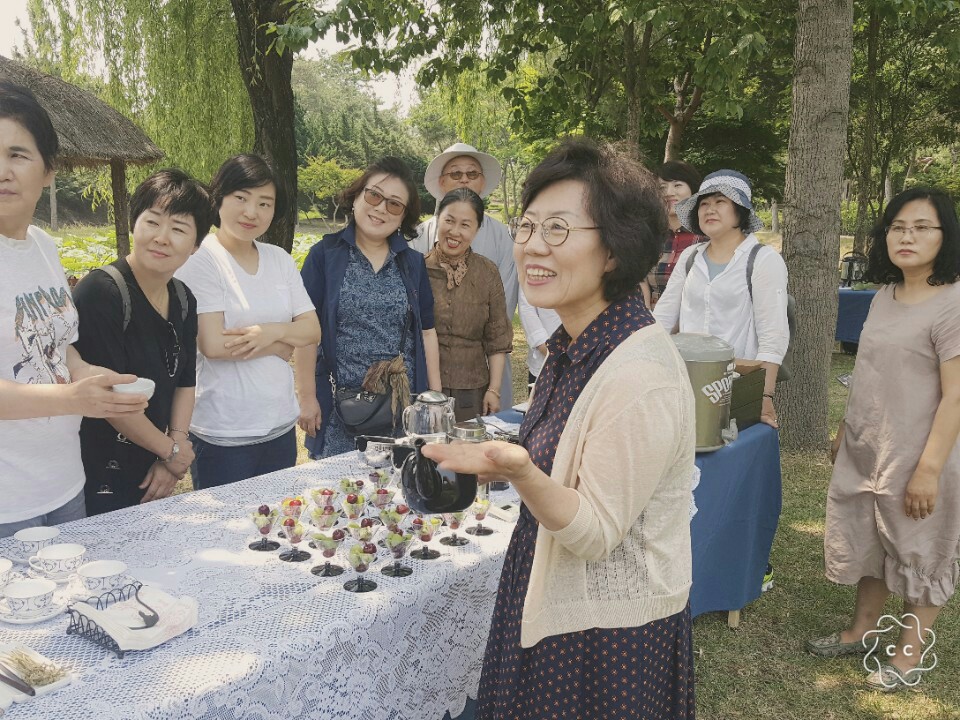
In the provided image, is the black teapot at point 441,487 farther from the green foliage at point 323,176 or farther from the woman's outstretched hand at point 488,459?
the green foliage at point 323,176

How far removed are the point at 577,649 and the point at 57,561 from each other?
1.24 meters

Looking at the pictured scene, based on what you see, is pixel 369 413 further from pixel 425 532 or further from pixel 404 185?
pixel 425 532

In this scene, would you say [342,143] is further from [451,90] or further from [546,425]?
[546,425]

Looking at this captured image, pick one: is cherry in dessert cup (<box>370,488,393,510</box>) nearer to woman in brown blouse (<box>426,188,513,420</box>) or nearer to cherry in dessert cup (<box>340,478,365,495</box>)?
cherry in dessert cup (<box>340,478,365,495</box>)

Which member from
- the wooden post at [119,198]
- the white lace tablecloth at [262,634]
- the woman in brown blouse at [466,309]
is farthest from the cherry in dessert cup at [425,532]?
the wooden post at [119,198]

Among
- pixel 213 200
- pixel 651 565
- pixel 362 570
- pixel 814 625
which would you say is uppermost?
pixel 213 200

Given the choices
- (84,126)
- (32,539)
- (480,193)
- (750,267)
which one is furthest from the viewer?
(84,126)

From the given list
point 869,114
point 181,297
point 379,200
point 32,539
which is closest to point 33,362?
point 32,539

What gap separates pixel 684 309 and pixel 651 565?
98.7 inches

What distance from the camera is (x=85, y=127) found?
9.88 metres

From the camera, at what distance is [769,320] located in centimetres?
345

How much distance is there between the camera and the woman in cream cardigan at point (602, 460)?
1.31m

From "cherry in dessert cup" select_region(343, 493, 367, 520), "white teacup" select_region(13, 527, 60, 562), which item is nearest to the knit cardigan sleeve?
"cherry in dessert cup" select_region(343, 493, 367, 520)

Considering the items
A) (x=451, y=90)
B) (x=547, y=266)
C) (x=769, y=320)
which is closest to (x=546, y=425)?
(x=547, y=266)
